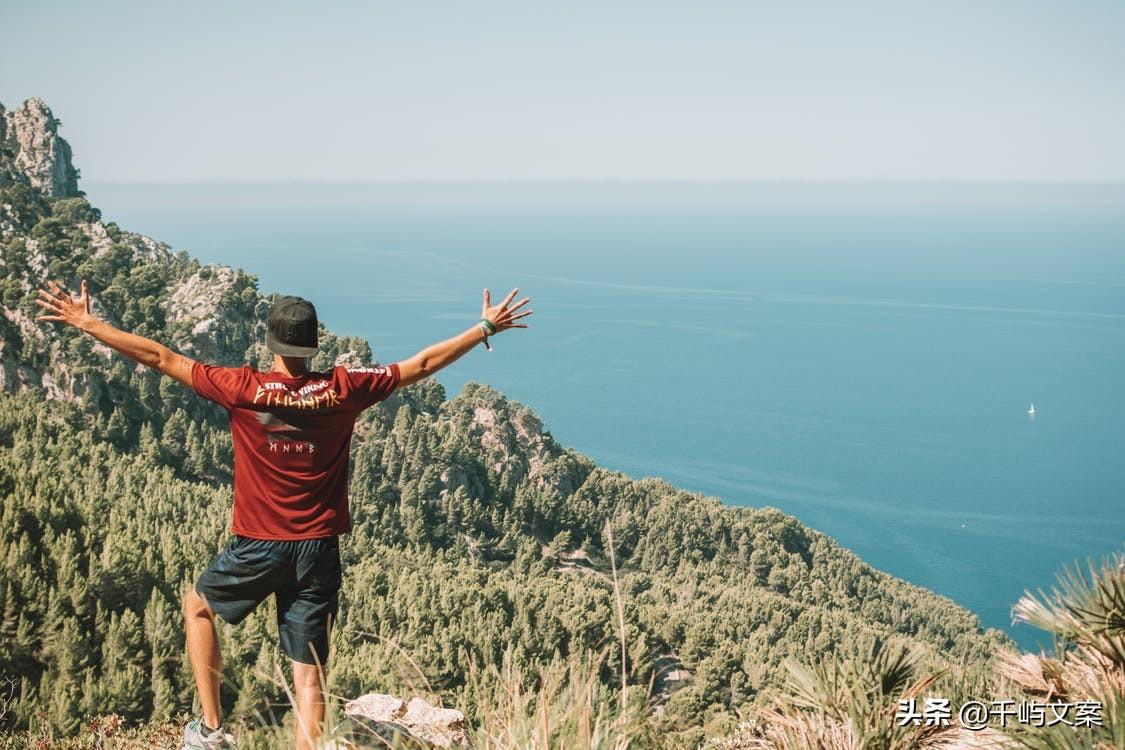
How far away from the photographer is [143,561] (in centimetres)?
1441

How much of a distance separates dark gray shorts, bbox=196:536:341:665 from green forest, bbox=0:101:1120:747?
0.43 meters

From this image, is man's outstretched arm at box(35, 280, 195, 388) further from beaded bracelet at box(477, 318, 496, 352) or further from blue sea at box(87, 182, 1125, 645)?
blue sea at box(87, 182, 1125, 645)

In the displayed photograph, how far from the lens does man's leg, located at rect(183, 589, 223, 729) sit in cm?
423

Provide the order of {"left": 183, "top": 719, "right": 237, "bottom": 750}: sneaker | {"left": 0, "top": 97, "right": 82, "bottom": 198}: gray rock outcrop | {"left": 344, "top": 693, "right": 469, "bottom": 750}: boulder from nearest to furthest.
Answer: {"left": 183, "top": 719, "right": 237, "bottom": 750}: sneaker → {"left": 344, "top": 693, "right": 469, "bottom": 750}: boulder → {"left": 0, "top": 97, "right": 82, "bottom": 198}: gray rock outcrop

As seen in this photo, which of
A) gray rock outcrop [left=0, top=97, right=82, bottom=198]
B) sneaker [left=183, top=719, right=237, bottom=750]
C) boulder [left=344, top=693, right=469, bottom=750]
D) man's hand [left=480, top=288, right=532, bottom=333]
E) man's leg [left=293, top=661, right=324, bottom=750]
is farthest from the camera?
gray rock outcrop [left=0, top=97, right=82, bottom=198]

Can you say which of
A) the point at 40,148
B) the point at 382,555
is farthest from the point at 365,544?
the point at 40,148

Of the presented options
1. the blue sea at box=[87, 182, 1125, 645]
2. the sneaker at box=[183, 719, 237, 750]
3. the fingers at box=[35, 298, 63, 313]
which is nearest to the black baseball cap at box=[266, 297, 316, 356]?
the fingers at box=[35, 298, 63, 313]

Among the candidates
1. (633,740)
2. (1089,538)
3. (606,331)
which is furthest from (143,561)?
(606,331)

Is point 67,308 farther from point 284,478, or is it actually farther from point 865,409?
point 865,409

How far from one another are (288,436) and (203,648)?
1130mm

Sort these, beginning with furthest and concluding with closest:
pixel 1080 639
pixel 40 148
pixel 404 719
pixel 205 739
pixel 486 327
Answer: pixel 40 148 < pixel 404 719 < pixel 1080 639 < pixel 486 327 < pixel 205 739

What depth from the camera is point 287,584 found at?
4258 millimetres

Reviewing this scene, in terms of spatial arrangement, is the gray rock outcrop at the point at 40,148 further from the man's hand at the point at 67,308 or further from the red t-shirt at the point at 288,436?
the red t-shirt at the point at 288,436

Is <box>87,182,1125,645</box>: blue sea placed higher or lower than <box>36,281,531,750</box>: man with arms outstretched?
lower
